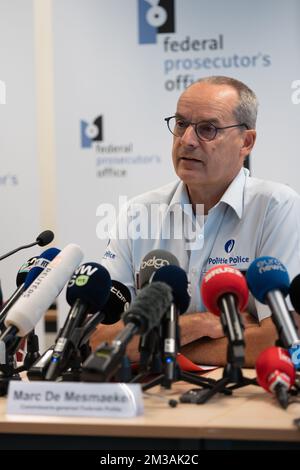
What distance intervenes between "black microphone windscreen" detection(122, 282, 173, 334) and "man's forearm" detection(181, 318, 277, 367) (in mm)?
598

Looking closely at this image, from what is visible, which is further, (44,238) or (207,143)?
(207,143)

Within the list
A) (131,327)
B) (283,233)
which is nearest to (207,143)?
Result: (283,233)

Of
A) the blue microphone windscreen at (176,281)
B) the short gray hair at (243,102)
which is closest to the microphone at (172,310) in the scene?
the blue microphone windscreen at (176,281)

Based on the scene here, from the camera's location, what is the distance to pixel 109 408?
1.34m

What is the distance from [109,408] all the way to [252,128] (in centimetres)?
152

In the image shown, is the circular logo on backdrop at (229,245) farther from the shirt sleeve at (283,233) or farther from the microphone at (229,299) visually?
the microphone at (229,299)

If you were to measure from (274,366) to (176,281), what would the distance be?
1.00 feet

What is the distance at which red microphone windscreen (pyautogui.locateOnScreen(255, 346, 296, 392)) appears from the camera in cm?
146

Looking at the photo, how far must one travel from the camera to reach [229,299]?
1.54m

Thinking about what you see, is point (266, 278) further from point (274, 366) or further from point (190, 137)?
point (190, 137)

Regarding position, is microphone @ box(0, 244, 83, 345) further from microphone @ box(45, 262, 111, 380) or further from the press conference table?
the press conference table

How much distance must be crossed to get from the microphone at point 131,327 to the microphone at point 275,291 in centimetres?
22

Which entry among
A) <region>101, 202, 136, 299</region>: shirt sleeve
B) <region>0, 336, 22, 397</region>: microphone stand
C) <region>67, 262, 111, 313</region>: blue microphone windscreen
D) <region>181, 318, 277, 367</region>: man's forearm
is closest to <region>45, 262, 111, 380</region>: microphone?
<region>67, 262, 111, 313</region>: blue microphone windscreen

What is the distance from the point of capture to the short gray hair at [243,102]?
2520mm
